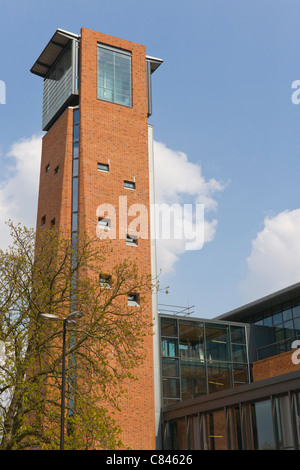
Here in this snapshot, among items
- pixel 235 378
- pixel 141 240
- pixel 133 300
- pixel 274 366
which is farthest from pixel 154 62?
pixel 274 366

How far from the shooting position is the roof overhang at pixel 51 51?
38.5 meters

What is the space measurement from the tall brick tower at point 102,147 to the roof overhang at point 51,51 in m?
0.06

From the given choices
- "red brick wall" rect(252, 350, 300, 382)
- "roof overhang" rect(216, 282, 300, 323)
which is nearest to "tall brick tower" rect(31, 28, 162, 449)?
"red brick wall" rect(252, 350, 300, 382)

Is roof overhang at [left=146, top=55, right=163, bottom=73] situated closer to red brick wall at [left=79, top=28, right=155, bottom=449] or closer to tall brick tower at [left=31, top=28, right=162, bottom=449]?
tall brick tower at [left=31, top=28, right=162, bottom=449]

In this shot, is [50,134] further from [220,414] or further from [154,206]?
[220,414]

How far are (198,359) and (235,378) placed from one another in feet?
8.31

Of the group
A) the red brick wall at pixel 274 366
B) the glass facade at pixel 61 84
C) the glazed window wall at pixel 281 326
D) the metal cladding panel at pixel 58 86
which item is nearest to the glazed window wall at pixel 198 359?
the red brick wall at pixel 274 366

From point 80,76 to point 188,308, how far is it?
48.3 feet

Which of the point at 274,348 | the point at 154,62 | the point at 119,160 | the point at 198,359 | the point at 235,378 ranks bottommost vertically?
the point at 235,378

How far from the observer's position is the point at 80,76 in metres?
37.3

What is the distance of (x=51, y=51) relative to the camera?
40.2 meters

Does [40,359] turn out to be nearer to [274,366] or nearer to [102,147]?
[274,366]

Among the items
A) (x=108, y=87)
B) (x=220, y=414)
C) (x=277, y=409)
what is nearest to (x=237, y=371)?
(x=220, y=414)

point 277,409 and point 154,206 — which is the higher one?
point 154,206
